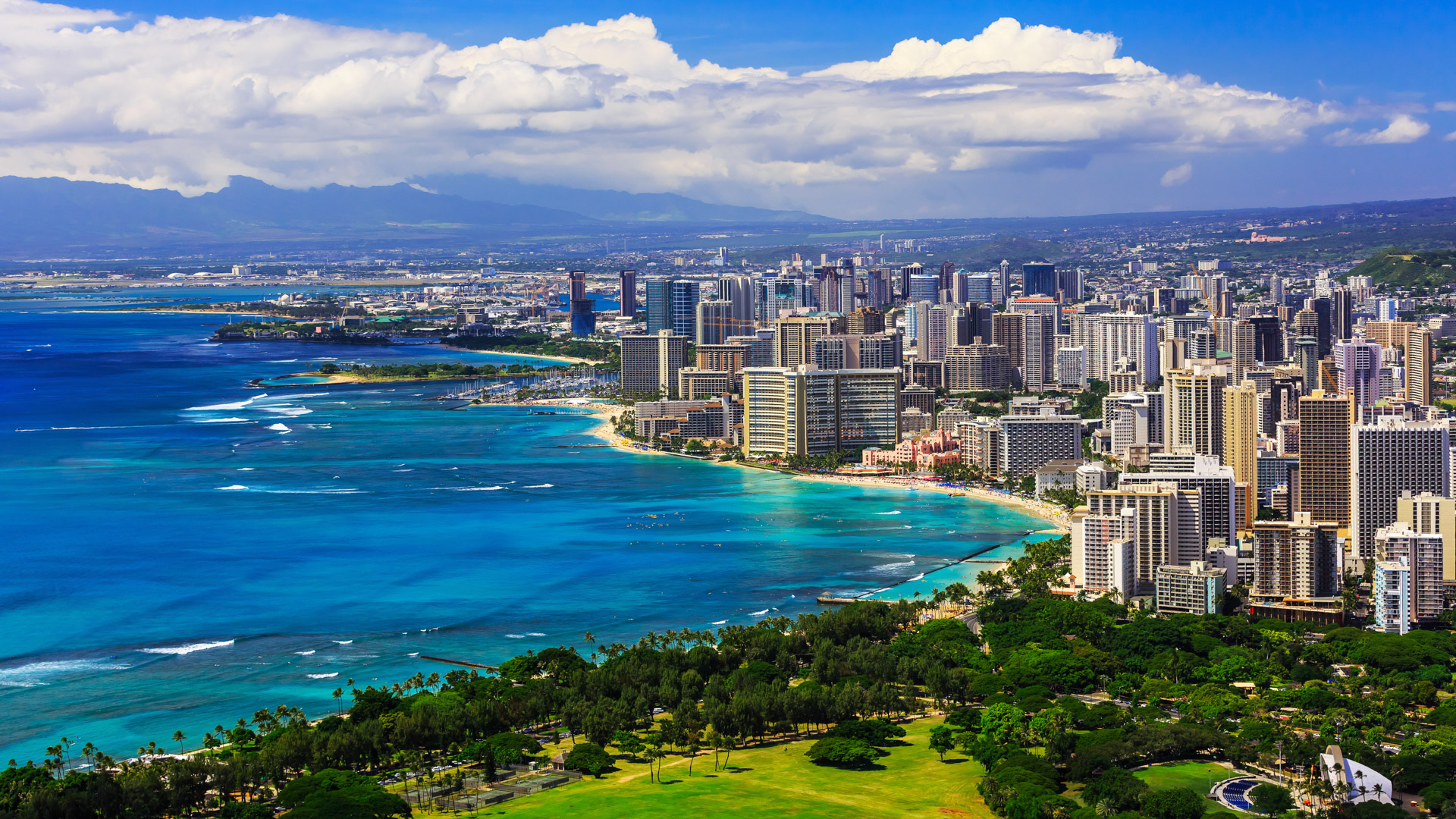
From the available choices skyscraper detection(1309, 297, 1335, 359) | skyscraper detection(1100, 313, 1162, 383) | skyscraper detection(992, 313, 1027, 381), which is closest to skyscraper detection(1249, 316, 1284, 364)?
skyscraper detection(1309, 297, 1335, 359)

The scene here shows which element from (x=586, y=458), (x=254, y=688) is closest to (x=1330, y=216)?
(x=586, y=458)

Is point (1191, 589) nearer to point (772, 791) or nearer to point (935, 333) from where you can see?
point (772, 791)

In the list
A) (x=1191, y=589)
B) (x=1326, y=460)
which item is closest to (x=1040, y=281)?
(x=1326, y=460)

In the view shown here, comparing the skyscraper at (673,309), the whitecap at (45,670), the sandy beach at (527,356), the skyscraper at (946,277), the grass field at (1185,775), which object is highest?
the skyscraper at (946,277)

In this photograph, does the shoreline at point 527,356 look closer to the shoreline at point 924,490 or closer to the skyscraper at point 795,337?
the skyscraper at point 795,337

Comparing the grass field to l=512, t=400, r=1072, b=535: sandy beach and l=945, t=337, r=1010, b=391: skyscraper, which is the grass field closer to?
l=512, t=400, r=1072, b=535: sandy beach

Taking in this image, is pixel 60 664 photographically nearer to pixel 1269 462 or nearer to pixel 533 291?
pixel 1269 462

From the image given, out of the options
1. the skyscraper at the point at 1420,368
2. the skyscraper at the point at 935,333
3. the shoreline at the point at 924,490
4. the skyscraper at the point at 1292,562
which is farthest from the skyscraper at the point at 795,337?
the skyscraper at the point at 1292,562
